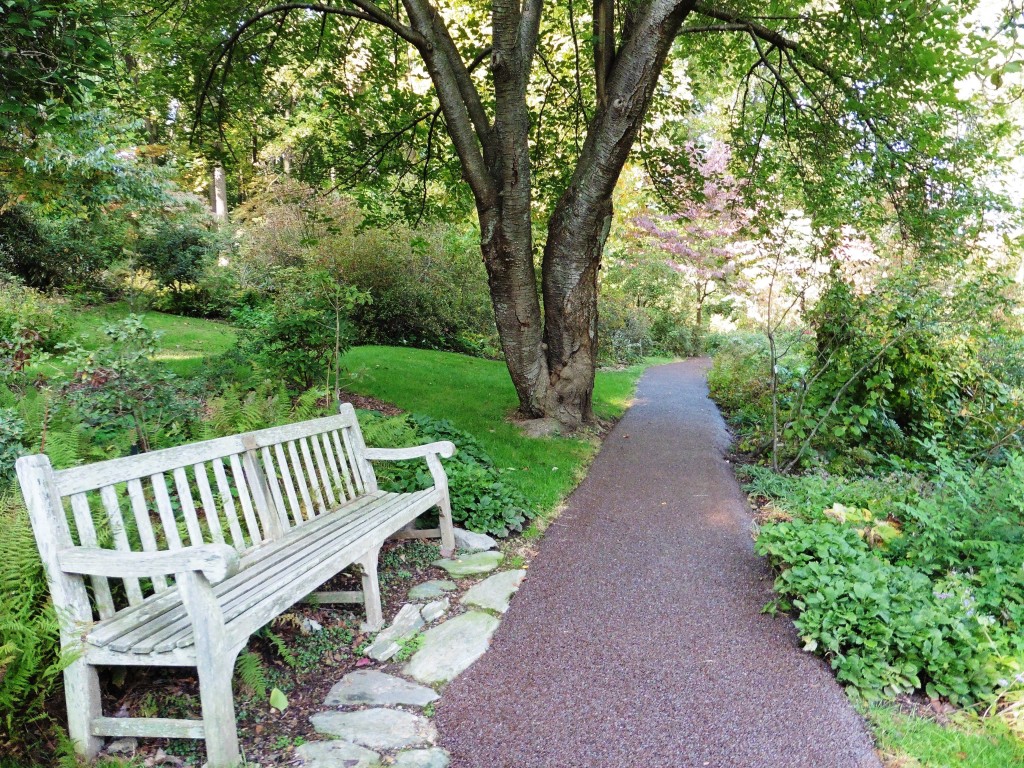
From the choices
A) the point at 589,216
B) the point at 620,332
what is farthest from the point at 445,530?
the point at 620,332

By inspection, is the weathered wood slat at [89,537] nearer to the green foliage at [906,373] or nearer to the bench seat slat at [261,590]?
the bench seat slat at [261,590]

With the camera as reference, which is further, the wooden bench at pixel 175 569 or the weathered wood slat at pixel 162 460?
the weathered wood slat at pixel 162 460

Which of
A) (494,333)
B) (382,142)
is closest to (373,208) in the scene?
(382,142)

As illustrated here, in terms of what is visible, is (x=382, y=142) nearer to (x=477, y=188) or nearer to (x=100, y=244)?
(x=477, y=188)

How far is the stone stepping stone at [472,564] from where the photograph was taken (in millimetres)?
4359

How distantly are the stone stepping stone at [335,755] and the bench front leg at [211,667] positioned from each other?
256mm

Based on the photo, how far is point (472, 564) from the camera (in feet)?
14.7

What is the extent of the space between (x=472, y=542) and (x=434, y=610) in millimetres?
1029

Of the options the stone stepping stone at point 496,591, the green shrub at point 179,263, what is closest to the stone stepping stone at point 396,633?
the stone stepping stone at point 496,591

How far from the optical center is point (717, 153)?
74.8 feet

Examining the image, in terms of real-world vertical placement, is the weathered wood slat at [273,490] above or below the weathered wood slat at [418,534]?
above

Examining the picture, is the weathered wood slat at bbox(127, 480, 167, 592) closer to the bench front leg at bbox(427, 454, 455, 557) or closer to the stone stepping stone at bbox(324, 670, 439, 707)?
the stone stepping stone at bbox(324, 670, 439, 707)

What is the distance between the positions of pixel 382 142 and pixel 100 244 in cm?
988

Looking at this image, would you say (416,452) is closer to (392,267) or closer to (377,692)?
(377,692)
